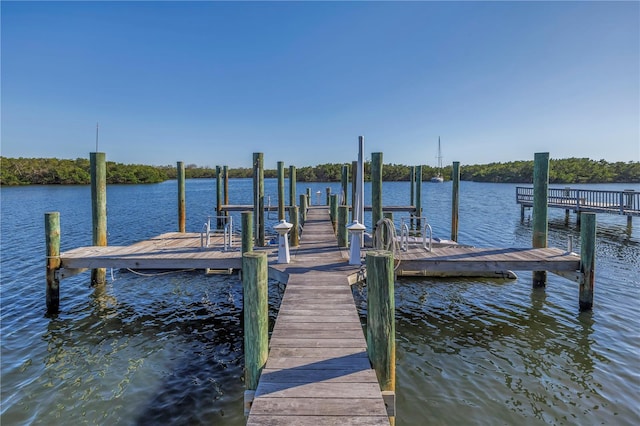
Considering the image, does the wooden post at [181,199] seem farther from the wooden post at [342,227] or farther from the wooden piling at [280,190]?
the wooden post at [342,227]

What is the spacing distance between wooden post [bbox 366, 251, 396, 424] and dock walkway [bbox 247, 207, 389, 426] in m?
0.18

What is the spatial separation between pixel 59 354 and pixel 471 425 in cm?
739

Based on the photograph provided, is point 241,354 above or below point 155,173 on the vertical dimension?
below

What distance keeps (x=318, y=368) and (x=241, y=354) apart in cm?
373

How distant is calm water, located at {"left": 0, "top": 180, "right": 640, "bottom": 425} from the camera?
5.39 meters

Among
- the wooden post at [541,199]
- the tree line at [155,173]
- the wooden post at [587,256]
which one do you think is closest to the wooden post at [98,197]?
the wooden post at [541,199]

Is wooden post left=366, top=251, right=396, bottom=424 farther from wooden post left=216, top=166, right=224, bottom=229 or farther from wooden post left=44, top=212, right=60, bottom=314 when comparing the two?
wooden post left=216, top=166, right=224, bottom=229

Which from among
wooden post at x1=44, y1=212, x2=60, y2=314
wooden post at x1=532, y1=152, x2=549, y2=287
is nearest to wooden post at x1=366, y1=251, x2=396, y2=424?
wooden post at x1=532, y1=152, x2=549, y2=287

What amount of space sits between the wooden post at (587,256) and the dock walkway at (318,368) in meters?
5.69

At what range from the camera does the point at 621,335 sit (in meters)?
7.70

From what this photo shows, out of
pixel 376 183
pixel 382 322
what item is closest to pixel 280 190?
pixel 376 183

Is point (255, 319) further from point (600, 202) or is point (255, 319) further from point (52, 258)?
point (600, 202)


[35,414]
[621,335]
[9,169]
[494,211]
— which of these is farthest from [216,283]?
[9,169]

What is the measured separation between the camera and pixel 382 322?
412cm
